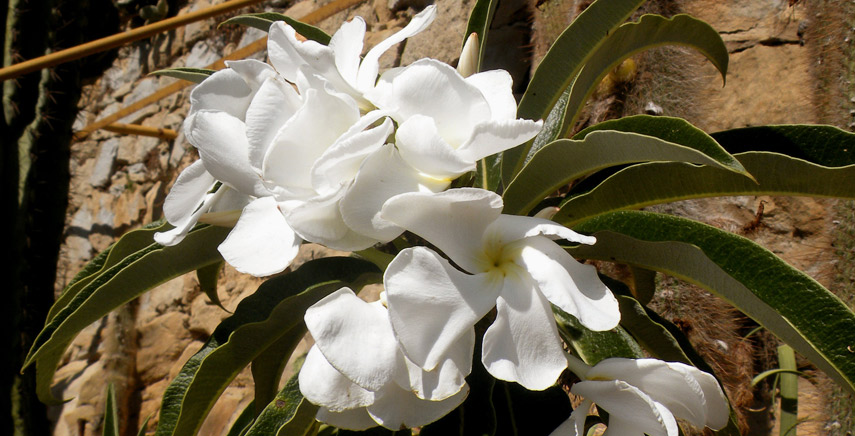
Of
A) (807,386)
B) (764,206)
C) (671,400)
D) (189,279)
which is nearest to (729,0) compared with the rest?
(764,206)

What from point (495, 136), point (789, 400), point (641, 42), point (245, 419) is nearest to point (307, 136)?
point (495, 136)

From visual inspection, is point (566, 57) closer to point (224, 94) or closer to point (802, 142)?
point (802, 142)

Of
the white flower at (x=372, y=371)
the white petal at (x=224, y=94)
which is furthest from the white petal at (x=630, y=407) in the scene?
the white petal at (x=224, y=94)

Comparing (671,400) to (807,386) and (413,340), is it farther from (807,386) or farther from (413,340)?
(807,386)

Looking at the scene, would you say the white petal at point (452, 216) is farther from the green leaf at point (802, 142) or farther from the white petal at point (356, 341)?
the green leaf at point (802, 142)

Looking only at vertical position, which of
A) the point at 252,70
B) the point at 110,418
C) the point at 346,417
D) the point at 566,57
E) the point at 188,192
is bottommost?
the point at 110,418

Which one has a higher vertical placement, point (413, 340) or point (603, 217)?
point (603, 217)
